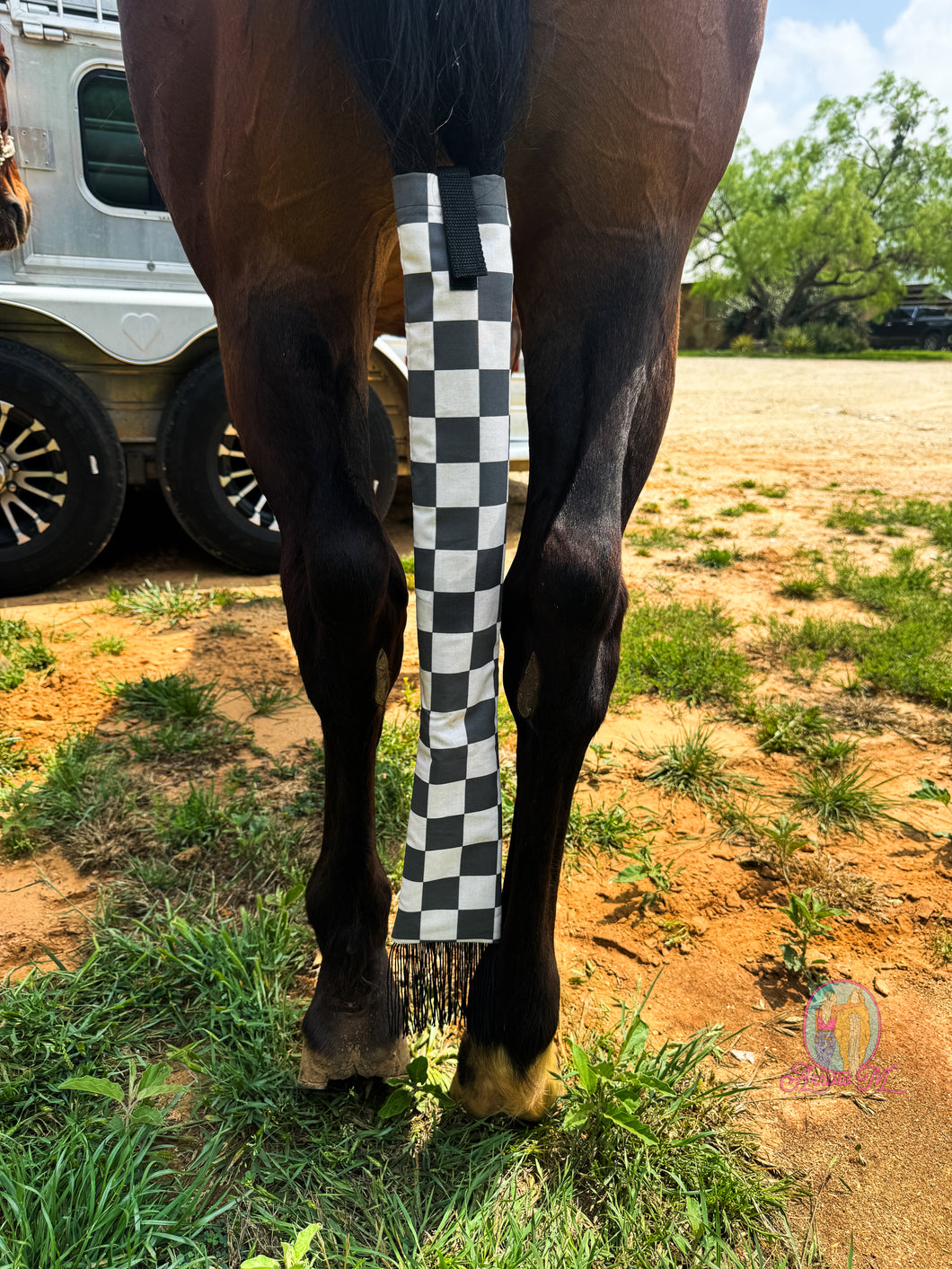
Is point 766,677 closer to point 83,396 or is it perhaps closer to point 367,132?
point 367,132

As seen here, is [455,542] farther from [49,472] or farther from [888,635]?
[49,472]

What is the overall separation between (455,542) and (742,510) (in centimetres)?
544

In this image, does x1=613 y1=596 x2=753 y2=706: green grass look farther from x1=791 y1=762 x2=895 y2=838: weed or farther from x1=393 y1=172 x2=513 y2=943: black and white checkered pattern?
x1=393 y1=172 x2=513 y2=943: black and white checkered pattern

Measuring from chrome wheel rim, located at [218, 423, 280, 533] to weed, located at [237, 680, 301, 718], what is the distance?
1.63 m

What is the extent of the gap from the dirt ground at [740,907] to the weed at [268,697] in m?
0.05

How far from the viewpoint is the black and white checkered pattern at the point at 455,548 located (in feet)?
3.67

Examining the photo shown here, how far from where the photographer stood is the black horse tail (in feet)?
3.50

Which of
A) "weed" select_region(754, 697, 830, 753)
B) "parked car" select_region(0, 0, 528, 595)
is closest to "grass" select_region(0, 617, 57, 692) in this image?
"parked car" select_region(0, 0, 528, 595)

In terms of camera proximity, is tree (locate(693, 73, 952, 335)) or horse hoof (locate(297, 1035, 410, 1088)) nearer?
horse hoof (locate(297, 1035, 410, 1088))

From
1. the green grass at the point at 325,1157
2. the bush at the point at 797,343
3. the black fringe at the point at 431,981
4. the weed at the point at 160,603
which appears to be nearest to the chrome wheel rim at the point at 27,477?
the weed at the point at 160,603

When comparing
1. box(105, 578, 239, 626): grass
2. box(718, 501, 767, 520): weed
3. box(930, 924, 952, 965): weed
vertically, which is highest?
box(718, 501, 767, 520): weed

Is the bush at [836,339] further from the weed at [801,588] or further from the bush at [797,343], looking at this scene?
the weed at [801,588]

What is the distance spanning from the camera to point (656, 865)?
86.0 inches

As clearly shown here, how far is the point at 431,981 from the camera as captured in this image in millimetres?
1392
